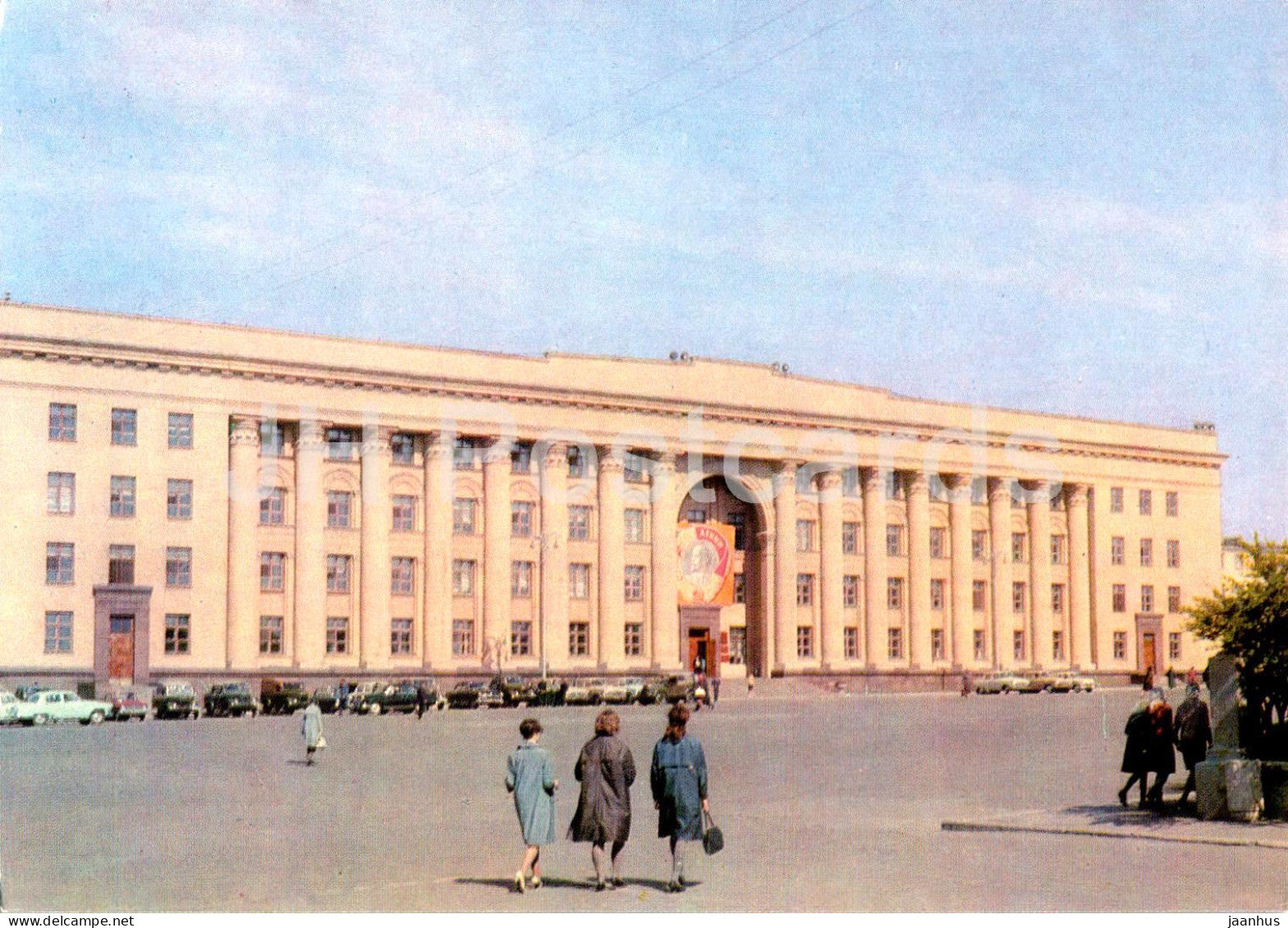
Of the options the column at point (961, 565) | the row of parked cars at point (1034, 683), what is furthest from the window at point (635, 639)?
the column at point (961, 565)

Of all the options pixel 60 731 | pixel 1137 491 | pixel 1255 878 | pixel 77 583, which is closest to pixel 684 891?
pixel 1255 878

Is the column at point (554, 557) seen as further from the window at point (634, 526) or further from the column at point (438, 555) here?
the column at point (438, 555)

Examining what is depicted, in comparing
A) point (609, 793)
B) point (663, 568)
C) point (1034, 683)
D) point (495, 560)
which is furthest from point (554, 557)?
point (609, 793)

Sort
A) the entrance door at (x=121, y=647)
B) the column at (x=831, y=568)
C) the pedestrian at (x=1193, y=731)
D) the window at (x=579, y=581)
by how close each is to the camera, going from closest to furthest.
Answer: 1. the pedestrian at (x=1193, y=731)
2. the entrance door at (x=121, y=647)
3. the window at (x=579, y=581)
4. the column at (x=831, y=568)

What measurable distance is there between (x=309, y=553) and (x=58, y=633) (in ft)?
34.4

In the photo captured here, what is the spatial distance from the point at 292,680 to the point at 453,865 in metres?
51.6

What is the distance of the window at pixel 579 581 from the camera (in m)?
74.2

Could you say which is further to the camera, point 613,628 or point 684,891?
point 613,628

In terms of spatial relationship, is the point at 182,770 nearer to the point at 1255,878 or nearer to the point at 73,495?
the point at 1255,878

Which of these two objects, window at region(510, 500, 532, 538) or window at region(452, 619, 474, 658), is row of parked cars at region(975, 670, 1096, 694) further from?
window at region(452, 619, 474, 658)

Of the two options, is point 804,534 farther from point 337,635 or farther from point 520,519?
point 337,635

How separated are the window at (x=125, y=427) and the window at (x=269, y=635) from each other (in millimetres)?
8912

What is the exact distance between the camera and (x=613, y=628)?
74438 millimetres

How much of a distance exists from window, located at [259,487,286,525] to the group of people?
2113 inches
